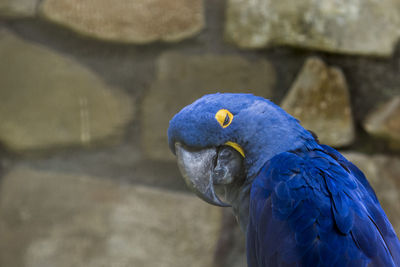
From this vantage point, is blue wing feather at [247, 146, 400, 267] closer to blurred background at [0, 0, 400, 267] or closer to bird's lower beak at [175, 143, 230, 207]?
bird's lower beak at [175, 143, 230, 207]

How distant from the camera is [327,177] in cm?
85

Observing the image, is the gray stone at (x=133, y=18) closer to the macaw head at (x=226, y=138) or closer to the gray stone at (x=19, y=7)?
the gray stone at (x=19, y=7)

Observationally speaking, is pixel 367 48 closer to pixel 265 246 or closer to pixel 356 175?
pixel 356 175

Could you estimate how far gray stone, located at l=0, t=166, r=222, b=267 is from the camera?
4.13ft

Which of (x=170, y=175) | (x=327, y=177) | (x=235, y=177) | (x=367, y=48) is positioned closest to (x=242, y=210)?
(x=235, y=177)

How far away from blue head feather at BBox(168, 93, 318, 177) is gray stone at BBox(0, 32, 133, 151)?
0.39 meters

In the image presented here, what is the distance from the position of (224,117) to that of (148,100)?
1.32ft

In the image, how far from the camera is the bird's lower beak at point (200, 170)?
87 centimetres

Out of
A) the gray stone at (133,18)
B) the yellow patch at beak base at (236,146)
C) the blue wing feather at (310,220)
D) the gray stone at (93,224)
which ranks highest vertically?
the gray stone at (133,18)

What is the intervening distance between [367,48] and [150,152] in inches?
24.2

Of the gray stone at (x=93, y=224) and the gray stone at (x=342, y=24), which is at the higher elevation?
the gray stone at (x=342, y=24)

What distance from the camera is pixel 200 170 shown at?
88cm

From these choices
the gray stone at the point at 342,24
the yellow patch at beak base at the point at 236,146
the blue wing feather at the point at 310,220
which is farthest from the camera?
the gray stone at the point at 342,24

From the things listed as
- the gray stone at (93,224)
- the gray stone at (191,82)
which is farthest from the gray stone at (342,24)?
the gray stone at (93,224)
